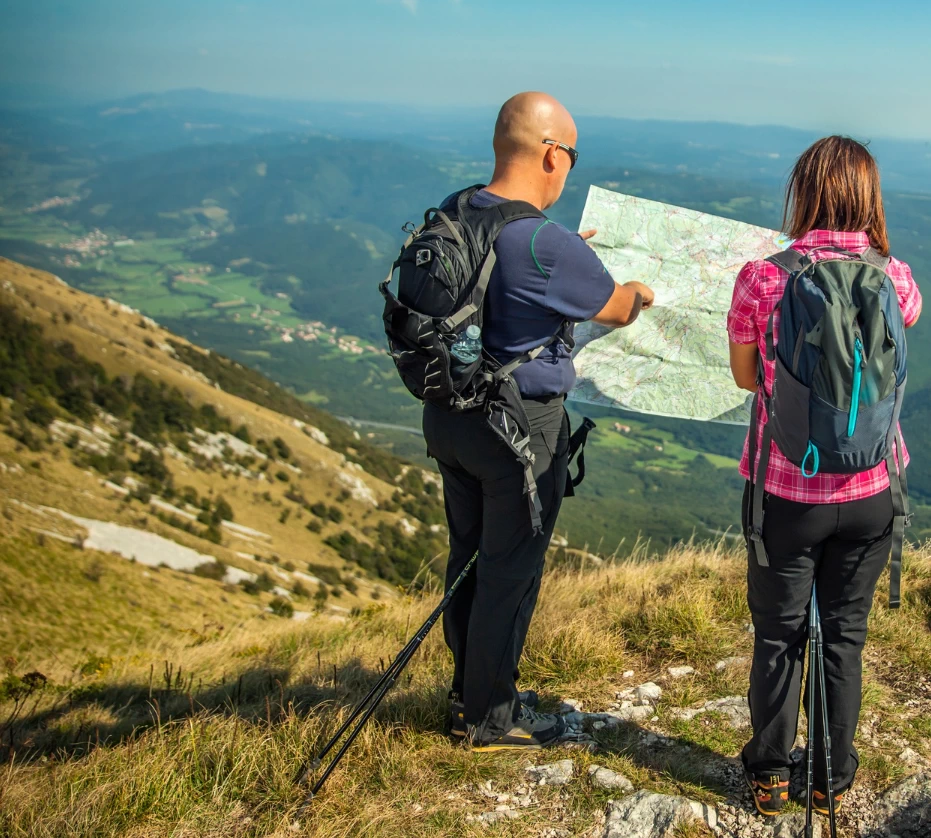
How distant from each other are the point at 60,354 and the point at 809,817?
4051 cm

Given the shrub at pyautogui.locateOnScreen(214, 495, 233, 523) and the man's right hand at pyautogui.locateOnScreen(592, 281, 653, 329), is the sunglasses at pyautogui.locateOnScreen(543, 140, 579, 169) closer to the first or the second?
the man's right hand at pyautogui.locateOnScreen(592, 281, 653, 329)

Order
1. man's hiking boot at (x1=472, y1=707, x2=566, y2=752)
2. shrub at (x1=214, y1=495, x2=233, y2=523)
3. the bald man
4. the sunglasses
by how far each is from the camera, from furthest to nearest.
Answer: shrub at (x1=214, y1=495, x2=233, y2=523), man's hiking boot at (x1=472, y1=707, x2=566, y2=752), the sunglasses, the bald man

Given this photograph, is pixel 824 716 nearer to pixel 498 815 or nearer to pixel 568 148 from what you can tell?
pixel 498 815

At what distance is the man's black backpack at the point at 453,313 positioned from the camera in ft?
8.08

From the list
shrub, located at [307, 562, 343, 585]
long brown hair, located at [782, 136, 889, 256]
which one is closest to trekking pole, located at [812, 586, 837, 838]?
long brown hair, located at [782, 136, 889, 256]

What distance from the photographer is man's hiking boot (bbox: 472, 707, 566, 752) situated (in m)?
3.13

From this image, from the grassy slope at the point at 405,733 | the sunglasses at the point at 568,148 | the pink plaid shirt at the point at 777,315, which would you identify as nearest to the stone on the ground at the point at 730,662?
the grassy slope at the point at 405,733

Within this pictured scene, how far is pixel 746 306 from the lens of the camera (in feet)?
7.88

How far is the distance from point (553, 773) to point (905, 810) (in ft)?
4.20

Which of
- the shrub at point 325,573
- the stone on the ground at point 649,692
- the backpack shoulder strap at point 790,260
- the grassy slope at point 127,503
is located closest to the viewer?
the backpack shoulder strap at point 790,260

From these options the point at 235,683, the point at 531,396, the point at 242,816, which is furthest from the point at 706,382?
the point at 235,683

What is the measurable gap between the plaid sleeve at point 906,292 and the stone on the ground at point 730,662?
2125 millimetres

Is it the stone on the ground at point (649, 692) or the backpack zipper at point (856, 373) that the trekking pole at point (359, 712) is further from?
the backpack zipper at point (856, 373)

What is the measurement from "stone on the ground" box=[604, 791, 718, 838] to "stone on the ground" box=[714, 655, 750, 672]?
117 cm
